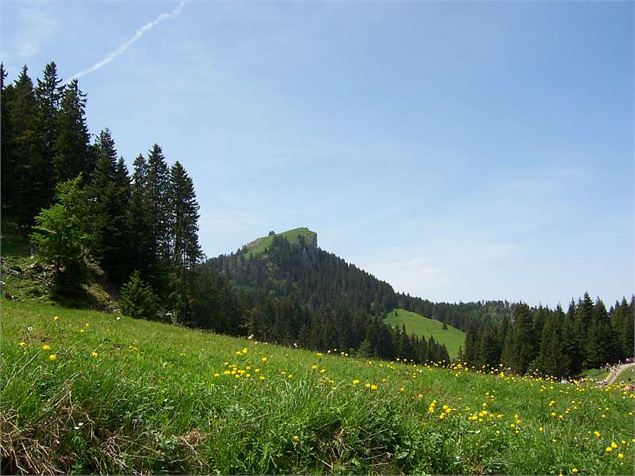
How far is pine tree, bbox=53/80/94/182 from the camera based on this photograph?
45.6m

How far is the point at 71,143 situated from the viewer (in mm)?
47219

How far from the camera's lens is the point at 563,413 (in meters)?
9.54

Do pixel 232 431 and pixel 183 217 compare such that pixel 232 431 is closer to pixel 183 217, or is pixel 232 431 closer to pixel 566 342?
pixel 183 217

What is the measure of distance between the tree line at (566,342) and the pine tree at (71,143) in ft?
258

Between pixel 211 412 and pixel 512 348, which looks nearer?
pixel 211 412

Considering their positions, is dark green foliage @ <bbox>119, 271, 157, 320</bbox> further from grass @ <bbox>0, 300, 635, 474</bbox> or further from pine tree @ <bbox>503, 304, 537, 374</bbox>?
pine tree @ <bbox>503, 304, 537, 374</bbox>

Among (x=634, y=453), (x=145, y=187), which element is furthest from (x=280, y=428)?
(x=145, y=187)

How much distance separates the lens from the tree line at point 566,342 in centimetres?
9138

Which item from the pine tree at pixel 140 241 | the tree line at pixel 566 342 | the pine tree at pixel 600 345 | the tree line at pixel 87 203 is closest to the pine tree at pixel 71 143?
the tree line at pixel 87 203

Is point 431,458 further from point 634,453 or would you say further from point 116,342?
point 116,342

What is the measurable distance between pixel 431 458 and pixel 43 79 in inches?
2588

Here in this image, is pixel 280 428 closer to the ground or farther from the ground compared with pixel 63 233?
closer to the ground

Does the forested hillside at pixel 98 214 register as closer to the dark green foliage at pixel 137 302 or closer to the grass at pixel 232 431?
the dark green foliage at pixel 137 302

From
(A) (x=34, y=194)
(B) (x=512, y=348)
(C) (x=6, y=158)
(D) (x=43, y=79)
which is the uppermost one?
(D) (x=43, y=79)
